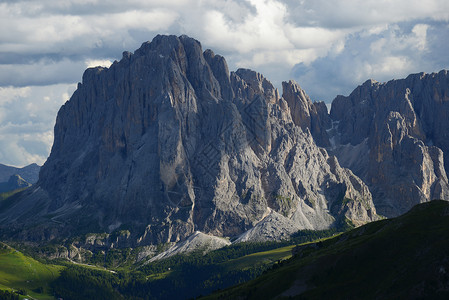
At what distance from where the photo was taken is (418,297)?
142500 mm

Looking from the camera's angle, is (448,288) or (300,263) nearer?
(448,288)

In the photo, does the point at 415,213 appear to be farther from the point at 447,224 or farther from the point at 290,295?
the point at 290,295

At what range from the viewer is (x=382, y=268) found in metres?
162

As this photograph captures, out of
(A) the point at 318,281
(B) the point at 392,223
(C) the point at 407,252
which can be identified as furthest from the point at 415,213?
(A) the point at 318,281

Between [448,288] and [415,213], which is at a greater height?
[415,213]

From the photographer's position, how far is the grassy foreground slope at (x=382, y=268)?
148875 mm

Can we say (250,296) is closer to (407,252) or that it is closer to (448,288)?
(407,252)

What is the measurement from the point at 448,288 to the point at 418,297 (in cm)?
678

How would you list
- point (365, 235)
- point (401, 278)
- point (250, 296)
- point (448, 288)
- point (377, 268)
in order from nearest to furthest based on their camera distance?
1. point (448, 288)
2. point (401, 278)
3. point (377, 268)
4. point (250, 296)
5. point (365, 235)

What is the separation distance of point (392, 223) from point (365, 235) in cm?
1262

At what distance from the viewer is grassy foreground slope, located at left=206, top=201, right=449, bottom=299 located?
14888 centimetres

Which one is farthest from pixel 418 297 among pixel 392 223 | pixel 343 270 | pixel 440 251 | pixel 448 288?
pixel 392 223

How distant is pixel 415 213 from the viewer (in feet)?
615

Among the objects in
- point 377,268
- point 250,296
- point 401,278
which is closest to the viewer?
point 401,278
